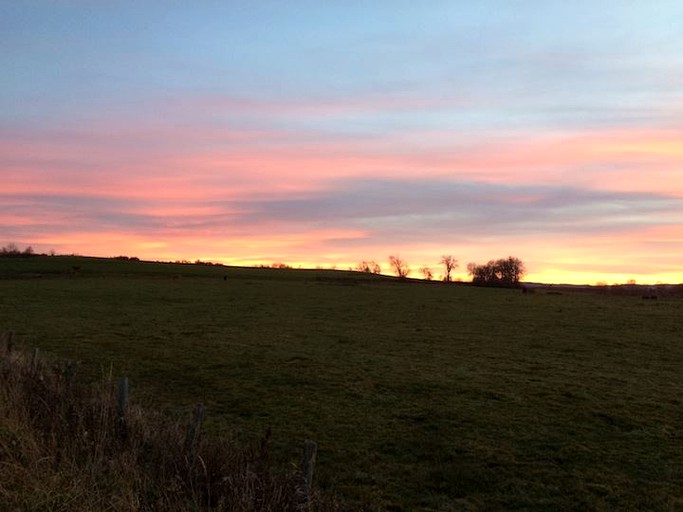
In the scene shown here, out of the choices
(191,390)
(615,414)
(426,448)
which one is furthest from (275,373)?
(615,414)

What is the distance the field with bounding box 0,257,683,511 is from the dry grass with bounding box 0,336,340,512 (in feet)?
9.50

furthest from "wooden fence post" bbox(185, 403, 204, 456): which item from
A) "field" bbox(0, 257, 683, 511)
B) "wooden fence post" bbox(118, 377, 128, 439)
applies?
"field" bbox(0, 257, 683, 511)

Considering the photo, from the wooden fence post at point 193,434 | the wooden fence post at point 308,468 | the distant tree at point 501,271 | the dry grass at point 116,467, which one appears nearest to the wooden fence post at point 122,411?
the dry grass at point 116,467

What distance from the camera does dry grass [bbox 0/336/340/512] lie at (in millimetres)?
6605

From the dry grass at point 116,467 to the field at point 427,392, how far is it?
2897 mm

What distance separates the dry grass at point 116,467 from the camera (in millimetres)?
6605

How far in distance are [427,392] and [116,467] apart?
12.4 meters

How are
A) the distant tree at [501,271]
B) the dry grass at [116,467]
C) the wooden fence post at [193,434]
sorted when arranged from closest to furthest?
the dry grass at [116,467] < the wooden fence post at [193,434] < the distant tree at [501,271]

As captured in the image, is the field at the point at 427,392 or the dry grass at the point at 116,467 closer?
the dry grass at the point at 116,467

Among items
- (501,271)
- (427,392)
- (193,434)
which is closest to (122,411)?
(193,434)

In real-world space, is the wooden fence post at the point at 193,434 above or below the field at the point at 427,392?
above

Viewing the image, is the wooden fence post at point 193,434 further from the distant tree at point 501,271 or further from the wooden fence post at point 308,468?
the distant tree at point 501,271

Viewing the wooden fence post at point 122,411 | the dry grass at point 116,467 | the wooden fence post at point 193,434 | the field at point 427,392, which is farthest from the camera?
the field at point 427,392

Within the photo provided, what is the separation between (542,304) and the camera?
61250 mm
